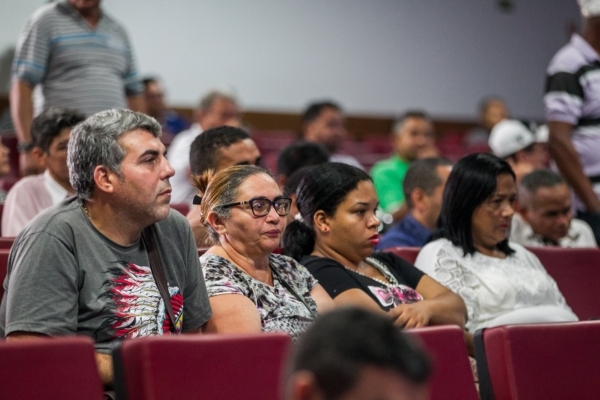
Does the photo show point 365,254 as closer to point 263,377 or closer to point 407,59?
point 263,377

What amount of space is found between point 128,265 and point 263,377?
577mm

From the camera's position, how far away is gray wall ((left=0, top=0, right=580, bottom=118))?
8.34 metres

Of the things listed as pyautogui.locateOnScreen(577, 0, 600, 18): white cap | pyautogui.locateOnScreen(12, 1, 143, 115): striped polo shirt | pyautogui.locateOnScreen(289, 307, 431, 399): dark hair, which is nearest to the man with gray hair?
pyautogui.locateOnScreen(289, 307, 431, 399): dark hair

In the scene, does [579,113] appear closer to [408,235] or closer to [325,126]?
[408,235]

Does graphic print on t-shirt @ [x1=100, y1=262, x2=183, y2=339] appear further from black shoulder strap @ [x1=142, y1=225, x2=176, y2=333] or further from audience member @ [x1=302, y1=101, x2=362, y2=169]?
audience member @ [x1=302, y1=101, x2=362, y2=169]

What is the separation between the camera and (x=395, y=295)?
2795 mm

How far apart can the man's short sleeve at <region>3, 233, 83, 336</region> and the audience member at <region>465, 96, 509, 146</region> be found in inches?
315

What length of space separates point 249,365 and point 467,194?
161 centimetres

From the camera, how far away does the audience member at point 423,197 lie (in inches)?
151

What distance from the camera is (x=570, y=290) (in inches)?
132

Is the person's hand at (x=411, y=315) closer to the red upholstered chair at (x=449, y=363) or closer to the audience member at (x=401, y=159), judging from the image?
the red upholstered chair at (x=449, y=363)

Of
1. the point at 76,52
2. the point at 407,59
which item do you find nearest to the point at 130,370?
the point at 76,52

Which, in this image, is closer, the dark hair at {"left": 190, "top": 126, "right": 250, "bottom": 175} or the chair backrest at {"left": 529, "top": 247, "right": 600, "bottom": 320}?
the dark hair at {"left": 190, "top": 126, "right": 250, "bottom": 175}

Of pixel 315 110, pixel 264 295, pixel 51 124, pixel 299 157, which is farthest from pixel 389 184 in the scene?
pixel 264 295
